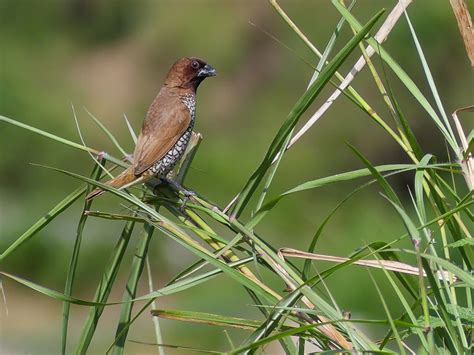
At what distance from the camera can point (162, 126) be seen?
146 inches

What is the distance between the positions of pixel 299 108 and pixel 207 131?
8.11 meters

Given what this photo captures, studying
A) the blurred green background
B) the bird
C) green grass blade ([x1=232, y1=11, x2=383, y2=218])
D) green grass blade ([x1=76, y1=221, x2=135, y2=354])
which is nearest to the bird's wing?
the bird

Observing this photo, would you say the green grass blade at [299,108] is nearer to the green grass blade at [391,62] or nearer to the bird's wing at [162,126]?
the green grass blade at [391,62]

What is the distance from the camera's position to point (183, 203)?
7.22 feet

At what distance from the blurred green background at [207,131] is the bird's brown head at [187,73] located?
2732mm

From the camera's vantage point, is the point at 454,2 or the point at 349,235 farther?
the point at 349,235

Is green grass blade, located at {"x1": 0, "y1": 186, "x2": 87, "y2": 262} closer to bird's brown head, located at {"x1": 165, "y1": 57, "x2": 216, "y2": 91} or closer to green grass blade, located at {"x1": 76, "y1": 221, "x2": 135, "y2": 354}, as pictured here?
green grass blade, located at {"x1": 76, "y1": 221, "x2": 135, "y2": 354}

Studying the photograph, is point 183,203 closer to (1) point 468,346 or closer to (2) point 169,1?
(1) point 468,346

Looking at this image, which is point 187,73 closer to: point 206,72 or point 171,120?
point 206,72

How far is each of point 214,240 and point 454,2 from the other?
0.76 meters

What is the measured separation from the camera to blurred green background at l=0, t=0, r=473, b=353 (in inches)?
309

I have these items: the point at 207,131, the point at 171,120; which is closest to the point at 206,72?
the point at 171,120

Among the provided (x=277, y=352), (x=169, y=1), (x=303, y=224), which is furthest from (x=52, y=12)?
(x=277, y=352)

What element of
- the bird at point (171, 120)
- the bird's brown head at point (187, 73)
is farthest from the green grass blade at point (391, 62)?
the bird's brown head at point (187, 73)
